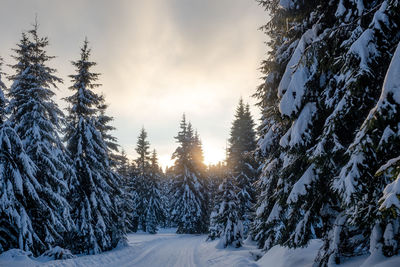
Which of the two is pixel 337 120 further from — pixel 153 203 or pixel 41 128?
pixel 153 203

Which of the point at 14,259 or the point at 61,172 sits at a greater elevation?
the point at 61,172

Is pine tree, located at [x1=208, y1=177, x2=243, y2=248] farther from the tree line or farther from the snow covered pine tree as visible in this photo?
the snow covered pine tree

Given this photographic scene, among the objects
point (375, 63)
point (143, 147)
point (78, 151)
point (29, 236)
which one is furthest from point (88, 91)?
point (143, 147)

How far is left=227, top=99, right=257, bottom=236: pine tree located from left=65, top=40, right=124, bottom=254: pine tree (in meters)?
12.4

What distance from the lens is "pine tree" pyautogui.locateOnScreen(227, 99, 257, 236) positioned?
26.1 m

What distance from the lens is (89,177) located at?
55.4ft

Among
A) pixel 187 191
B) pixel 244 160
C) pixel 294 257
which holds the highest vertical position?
pixel 244 160

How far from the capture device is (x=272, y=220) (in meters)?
9.36

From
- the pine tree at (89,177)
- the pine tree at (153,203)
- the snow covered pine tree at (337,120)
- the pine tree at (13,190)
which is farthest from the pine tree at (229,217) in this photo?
the pine tree at (153,203)

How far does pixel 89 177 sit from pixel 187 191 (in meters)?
20.5

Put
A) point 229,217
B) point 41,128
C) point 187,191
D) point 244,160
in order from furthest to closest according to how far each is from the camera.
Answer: point 187,191 < point 244,160 < point 229,217 < point 41,128

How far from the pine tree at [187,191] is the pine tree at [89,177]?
17053 millimetres

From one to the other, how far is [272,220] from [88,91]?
16.2 meters

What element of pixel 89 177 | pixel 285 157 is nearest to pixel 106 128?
pixel 89 177
